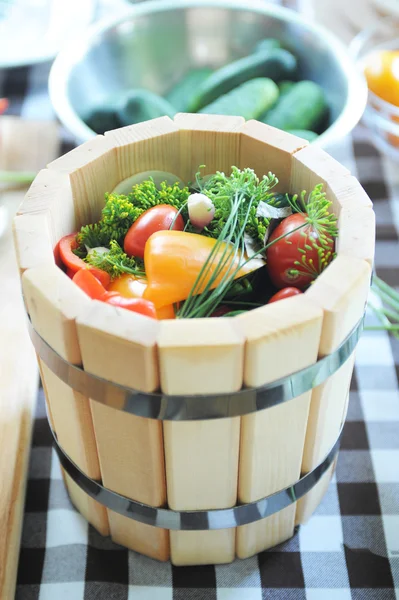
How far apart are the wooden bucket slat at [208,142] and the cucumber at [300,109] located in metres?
0.45

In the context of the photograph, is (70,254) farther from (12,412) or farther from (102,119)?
(102,119)

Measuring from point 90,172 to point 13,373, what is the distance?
40 centimetres

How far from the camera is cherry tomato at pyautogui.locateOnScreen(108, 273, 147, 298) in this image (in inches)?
32.8

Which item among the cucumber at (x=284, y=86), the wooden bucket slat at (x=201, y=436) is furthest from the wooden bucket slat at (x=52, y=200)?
the cucumber at (x=284, y=86)

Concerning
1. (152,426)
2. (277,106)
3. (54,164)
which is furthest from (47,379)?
(277,106)

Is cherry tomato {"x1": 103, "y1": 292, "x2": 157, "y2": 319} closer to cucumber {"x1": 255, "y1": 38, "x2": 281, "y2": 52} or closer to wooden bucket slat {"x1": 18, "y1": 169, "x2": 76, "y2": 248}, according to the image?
wooden bucket slat {"x1": 18, "y1": 169, "x2": 76, "y2": 248}

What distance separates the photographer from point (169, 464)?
80 centimetres

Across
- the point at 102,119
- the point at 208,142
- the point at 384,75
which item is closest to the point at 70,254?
the point at 208,142

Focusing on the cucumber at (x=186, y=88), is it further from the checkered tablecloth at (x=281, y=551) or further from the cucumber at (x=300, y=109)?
the checkered tablecloth at (x=281, y=551)

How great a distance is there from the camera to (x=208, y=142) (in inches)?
36.3

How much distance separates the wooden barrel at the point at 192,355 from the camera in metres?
0.68

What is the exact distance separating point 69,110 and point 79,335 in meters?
0.78

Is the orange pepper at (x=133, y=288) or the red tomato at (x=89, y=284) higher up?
the red tomato at (x=89, y=284)

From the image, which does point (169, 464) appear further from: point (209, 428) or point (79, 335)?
point (79, 335)
